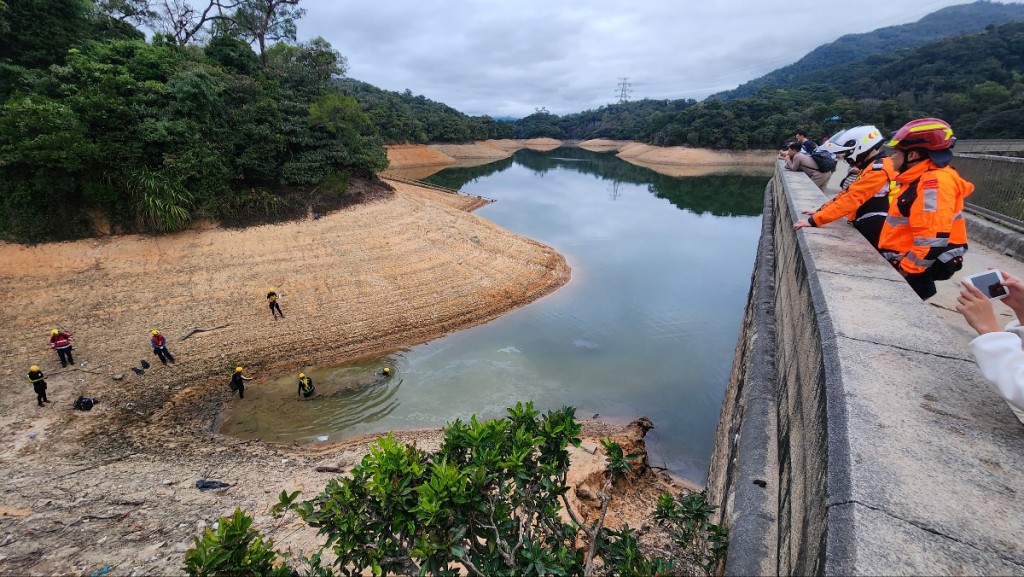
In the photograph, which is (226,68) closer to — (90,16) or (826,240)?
(90,16)

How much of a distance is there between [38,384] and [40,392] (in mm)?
213

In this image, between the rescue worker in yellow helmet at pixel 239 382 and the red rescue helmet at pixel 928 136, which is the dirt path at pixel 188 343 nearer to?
the rescue worker in yellow helmet at pixel 239 382

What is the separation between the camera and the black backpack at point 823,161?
9250 millimetres

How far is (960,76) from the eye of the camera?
5034 centimetres

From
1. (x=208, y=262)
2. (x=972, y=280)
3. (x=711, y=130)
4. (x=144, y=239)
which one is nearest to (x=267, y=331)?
(x=208, y=262)

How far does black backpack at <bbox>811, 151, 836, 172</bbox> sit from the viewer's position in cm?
925

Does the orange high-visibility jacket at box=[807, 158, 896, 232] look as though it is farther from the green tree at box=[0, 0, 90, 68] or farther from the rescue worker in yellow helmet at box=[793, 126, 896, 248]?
the green tree at box=[0, 0, 90, 68]

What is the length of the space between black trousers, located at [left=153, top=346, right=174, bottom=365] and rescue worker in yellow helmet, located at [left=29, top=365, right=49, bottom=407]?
1840 mm

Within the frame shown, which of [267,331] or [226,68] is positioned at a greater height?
[226,68]

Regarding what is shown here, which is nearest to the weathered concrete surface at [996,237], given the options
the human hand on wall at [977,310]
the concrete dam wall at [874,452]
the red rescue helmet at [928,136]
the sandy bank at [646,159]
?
the red rescue helmet at [928,136]

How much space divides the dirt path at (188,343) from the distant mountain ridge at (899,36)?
169 meters

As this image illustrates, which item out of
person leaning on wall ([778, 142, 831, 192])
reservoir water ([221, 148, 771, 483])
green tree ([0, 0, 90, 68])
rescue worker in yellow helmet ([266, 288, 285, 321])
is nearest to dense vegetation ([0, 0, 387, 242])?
green tree ([0, 0, 90, 68])

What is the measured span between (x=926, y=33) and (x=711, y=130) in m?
194

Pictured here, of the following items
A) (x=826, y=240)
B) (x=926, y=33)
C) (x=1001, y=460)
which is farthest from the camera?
(x=926, y=33)
